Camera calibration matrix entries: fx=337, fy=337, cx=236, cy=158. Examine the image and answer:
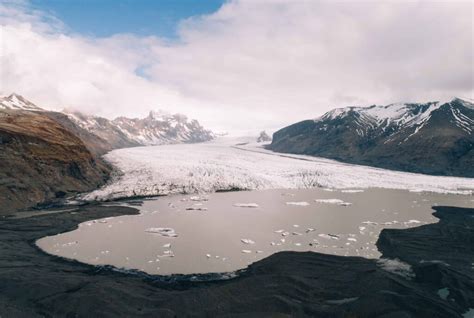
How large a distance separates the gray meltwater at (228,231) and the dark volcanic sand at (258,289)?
151 centimetres

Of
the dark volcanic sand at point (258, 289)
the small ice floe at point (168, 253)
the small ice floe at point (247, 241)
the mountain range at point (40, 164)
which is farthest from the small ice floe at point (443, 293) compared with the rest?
the mountain range at point (40, 164)

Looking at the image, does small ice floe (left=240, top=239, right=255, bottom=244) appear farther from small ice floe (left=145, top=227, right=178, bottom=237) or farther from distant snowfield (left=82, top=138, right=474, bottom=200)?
distant snowfield (left=82, top=138, right=474, bottom=200)

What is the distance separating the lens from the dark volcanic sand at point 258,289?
12531mm

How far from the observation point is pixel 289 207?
112 feet

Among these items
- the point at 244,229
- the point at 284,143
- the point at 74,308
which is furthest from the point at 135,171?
the point at 284,143

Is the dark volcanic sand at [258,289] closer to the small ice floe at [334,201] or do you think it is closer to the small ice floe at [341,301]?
the small ice floe at [341,301]

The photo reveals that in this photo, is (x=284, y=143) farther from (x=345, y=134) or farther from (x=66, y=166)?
(x=66, y=166)

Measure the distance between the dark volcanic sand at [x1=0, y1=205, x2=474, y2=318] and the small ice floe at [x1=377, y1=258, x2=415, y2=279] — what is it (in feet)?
1.12

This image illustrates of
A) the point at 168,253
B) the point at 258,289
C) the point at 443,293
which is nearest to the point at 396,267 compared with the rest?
the point at 443,293

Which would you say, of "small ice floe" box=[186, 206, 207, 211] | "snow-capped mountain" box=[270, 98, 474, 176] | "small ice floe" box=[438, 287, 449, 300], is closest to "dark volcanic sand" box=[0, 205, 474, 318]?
"small ice floe" box=[438, 287, 449, 300]

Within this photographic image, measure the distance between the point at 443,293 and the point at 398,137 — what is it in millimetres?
116672

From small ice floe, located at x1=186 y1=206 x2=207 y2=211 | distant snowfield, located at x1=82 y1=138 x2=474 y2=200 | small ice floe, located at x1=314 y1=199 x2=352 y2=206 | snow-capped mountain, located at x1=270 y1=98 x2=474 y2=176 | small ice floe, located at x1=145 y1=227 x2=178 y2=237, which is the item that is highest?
snow-capped mountain, located at x1=270 y1=98 x2=474 y2=176

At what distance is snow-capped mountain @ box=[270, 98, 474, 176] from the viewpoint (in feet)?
312

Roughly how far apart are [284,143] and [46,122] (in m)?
134
